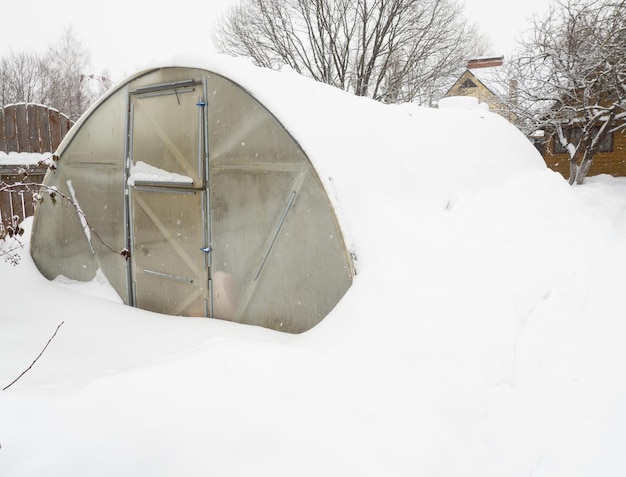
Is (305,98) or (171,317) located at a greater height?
(305,98)

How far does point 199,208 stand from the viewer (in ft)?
15.6

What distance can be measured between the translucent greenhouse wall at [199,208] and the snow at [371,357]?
0.69 feet

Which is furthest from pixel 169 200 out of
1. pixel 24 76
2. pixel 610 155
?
pixel 24 76

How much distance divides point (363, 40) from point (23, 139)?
13.7 metres

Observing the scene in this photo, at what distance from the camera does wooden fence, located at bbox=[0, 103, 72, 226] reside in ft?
29.2

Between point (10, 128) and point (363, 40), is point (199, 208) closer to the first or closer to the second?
point (10, 128)

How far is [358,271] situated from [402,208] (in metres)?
1.09

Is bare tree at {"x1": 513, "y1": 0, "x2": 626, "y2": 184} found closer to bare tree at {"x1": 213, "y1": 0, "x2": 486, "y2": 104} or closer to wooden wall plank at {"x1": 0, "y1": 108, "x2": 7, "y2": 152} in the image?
bare tree at {"x1": 213, "y1": 0, "x2": 486, "y2": 104}

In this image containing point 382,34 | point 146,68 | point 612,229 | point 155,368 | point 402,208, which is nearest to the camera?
point 155,368

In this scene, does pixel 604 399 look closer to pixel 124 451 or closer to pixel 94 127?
pixel 124 451

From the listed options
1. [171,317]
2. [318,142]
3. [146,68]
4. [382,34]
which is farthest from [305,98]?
Result: [382,34]

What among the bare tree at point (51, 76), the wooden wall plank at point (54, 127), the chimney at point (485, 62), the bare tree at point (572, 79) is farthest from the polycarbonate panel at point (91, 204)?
the bare tree at point (51, 76)

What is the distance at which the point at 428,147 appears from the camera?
19.2 ft

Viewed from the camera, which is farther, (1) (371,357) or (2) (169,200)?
(2) (169,200)
